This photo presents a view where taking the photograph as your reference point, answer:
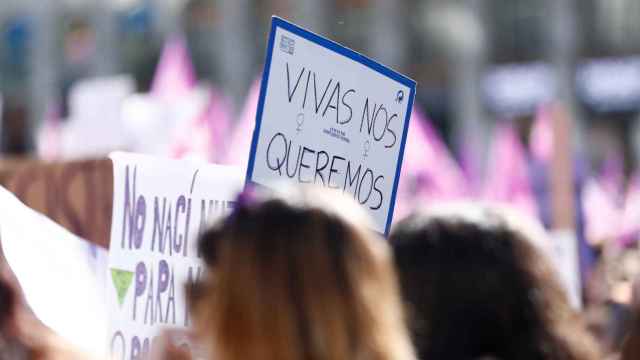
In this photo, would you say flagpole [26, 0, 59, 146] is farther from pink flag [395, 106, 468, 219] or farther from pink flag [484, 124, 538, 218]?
pink flag [484, 124, 538, 218]

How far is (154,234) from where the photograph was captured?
10.9 ft

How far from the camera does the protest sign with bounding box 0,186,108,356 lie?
300 centimetres

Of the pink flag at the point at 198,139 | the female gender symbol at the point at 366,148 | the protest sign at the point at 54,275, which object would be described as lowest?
the protest sign at the point at 54,275

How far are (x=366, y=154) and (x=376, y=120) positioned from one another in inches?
3.6

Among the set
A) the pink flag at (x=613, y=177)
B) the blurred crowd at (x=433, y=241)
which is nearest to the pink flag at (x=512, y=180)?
the blurred crowd at (x=433, y=241)

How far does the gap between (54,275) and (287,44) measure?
710 millimetres

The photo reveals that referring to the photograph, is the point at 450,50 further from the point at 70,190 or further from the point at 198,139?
the point at 70,190

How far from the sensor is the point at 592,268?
7.98 meters

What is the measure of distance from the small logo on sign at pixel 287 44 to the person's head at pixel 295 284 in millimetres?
893

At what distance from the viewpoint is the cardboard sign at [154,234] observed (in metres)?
3.24

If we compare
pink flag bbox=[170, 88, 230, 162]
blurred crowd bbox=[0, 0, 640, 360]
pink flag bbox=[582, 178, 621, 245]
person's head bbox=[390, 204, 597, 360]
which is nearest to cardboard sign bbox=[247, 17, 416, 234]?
blurred crowd bbox=[0, 0, 640, 360]

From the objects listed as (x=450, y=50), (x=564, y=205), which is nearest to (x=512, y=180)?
(x=564, y=205)

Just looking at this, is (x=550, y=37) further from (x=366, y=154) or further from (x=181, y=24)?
(x=366, y=154)

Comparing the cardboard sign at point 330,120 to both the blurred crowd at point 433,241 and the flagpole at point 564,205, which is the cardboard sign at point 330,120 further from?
the flagpole at point 564,205
